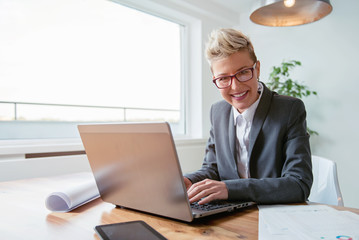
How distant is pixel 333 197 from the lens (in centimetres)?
119

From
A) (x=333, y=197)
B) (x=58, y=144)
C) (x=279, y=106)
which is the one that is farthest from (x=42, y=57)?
(x=333, y=197)

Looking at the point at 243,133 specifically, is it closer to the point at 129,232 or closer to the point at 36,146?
the point at 129,232

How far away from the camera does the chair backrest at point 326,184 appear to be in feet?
3.87

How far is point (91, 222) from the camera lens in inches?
29.7

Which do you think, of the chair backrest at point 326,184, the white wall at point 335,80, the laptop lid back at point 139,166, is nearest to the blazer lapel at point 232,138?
the chair backrest at point 326,184

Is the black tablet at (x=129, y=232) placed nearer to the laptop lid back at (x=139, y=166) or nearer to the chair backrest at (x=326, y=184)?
the laptop lid back at (x=139, y=166)

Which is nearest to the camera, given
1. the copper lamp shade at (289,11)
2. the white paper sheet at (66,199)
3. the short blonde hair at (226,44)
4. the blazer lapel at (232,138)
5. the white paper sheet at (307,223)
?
the white paper sheet at (307,223)

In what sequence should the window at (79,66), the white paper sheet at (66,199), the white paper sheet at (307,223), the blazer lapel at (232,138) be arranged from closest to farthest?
the white paper sheet at (307,223)
the white paper sheet at (66,199)
the blazer lapel at (232,138)
the window at (79,66)

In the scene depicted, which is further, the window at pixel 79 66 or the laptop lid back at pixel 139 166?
the window at pixel 79 66

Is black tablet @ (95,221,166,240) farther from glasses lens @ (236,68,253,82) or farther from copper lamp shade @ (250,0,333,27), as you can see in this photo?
copper lamp shade @ (250,0,333,27)

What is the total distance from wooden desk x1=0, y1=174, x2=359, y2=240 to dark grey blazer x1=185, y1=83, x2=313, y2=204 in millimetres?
84

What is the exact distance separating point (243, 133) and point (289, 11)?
0.90 m

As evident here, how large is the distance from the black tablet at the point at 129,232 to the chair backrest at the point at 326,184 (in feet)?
2.85

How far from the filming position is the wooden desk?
650 millimetres
